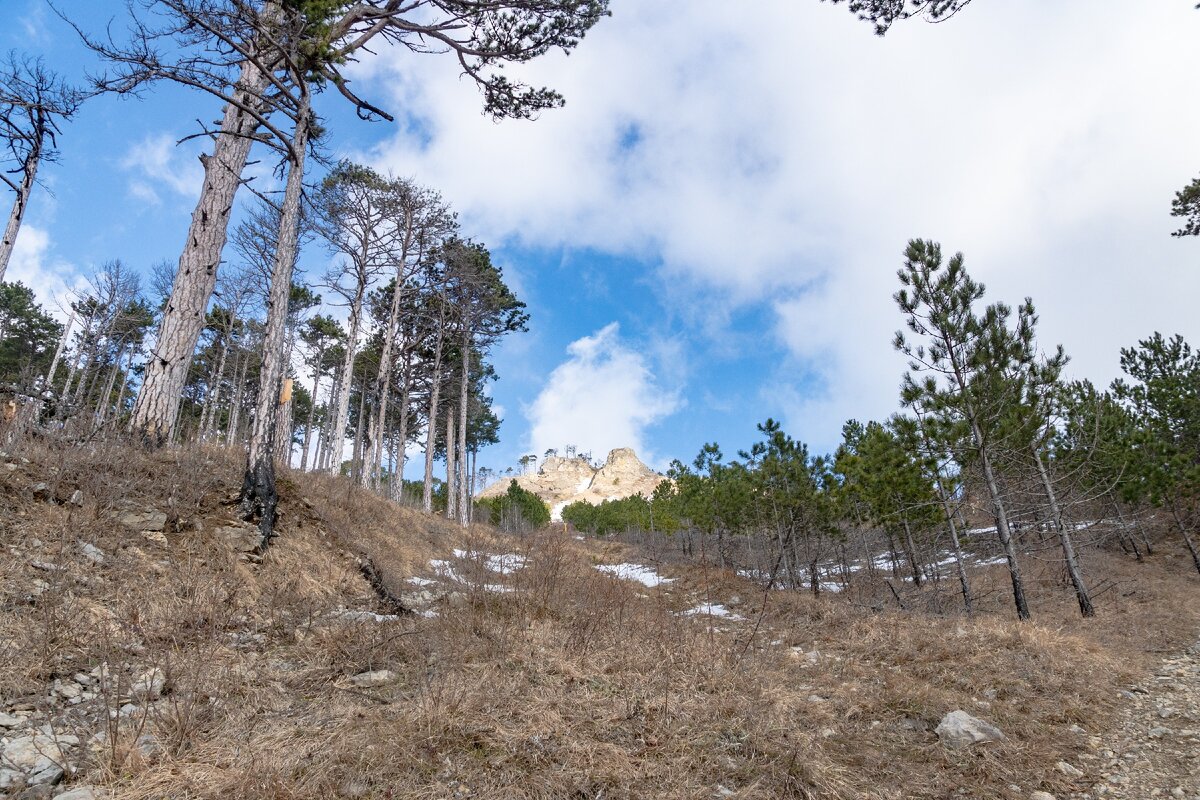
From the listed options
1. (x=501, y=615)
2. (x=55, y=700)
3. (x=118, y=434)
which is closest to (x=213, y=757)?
(x=55, y=700)

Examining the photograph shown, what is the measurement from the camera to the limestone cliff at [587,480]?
106m

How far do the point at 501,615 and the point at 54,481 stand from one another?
443 centimetres

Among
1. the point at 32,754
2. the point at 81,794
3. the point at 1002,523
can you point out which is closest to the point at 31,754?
the point at 32,754

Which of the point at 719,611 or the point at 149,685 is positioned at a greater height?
the point at 149,685

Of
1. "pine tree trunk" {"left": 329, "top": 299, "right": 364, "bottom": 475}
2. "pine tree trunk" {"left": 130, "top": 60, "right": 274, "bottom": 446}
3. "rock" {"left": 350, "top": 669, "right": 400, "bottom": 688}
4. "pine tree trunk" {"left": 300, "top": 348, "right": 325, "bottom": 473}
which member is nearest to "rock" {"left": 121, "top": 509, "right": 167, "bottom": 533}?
"pine tree trunk" {"left": 130, "top": 60, "right": 274, "bottom": 446}

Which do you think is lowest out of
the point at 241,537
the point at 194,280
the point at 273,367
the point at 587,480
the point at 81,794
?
A: the point at 81,794

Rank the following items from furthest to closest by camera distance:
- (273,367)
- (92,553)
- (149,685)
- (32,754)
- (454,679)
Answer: (273,367) → (92,553) → (454,679) → (149,685) → (32,754)

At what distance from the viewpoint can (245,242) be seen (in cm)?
1588

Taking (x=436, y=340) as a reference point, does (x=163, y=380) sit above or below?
below

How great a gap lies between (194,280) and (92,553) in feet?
15.4

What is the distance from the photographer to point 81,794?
2.10m

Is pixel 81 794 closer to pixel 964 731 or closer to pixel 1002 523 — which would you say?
pixel 964 731

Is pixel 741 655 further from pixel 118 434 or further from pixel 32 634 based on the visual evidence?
pixel 118 434

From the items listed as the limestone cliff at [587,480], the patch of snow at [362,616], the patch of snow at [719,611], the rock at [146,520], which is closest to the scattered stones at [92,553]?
the rock at [146,520]
